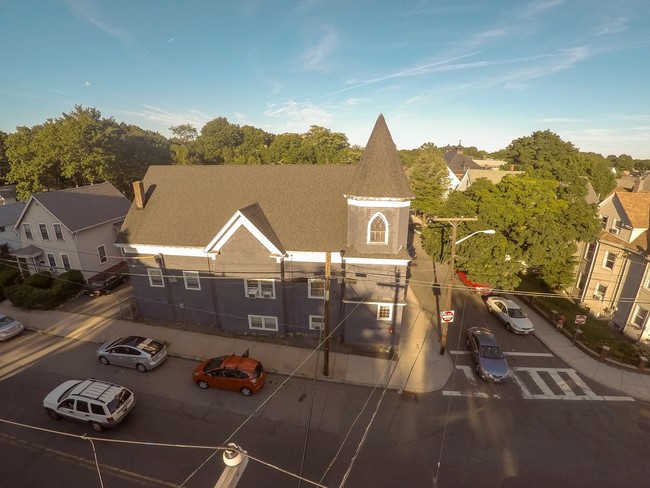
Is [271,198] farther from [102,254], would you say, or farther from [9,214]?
[9,214]

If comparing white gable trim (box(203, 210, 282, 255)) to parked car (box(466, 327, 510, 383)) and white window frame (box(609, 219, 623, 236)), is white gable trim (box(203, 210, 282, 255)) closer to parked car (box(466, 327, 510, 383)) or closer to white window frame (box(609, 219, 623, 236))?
parked car (box(466, 327, 510, 383))

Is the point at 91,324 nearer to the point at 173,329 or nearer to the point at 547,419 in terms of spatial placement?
the point at 173,329

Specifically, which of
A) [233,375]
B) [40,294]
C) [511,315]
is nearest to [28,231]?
[40,294]

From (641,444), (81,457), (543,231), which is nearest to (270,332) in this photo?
(81,457)

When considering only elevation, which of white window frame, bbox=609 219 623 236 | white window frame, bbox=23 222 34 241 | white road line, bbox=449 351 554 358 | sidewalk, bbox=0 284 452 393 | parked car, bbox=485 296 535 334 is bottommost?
white road line, bbox=449 351 554 358

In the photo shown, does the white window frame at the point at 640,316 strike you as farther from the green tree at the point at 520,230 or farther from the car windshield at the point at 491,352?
the car windshield at the point at 491,352

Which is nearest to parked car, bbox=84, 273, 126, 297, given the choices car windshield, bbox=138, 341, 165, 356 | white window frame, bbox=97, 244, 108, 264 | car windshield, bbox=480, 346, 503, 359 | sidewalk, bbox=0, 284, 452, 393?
sidewalk, bbox=0, 284, 452, 393
